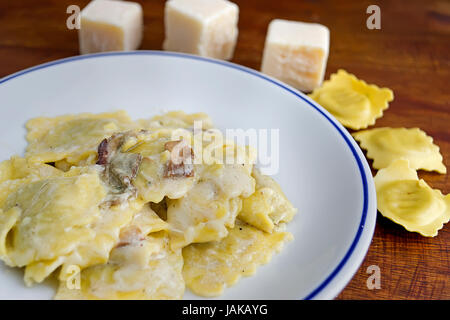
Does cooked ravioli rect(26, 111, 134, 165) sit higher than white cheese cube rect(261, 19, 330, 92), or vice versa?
white cheese cube rect(261, 19, 330, 92)

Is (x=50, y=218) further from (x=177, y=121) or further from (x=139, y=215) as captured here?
(x=177, y=121)

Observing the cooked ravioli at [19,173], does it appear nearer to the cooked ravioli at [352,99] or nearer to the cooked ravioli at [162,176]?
the cooked ravioli at [162,176]

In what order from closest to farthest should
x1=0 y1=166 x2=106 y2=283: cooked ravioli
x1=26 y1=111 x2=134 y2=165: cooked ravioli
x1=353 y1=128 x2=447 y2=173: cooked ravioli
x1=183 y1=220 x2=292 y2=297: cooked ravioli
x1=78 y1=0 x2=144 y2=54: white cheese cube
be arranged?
x1=0 y1=166 x2=106 y2=283: cooked ravioli
x1=183 y1=220 x2=292 y2=297: cooked ravioli
x1=26 y1=111 x2=134 y2=165: cooked ravioli
x1=353 y1=128 x2=447 y2=173: cooked ravioli
x1=78 y1=0 x2=144 y2=54: white cheese cube

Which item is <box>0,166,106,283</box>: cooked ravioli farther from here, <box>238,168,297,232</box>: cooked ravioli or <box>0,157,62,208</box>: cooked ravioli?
<box>238,168,297,232</box>: cooked ravioli

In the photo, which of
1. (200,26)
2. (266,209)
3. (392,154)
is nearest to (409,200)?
(392,154)

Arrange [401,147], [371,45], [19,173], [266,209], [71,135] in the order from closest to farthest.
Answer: [266,209] < [19,173] < [71,135] < [401,147] < [371,45]

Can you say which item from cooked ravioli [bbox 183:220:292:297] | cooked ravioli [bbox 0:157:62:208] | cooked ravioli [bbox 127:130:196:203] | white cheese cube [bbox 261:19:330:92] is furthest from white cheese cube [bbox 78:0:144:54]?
cooked ravioli [bbox 183:220:292:297]

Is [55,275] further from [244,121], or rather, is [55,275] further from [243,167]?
[244,121]
